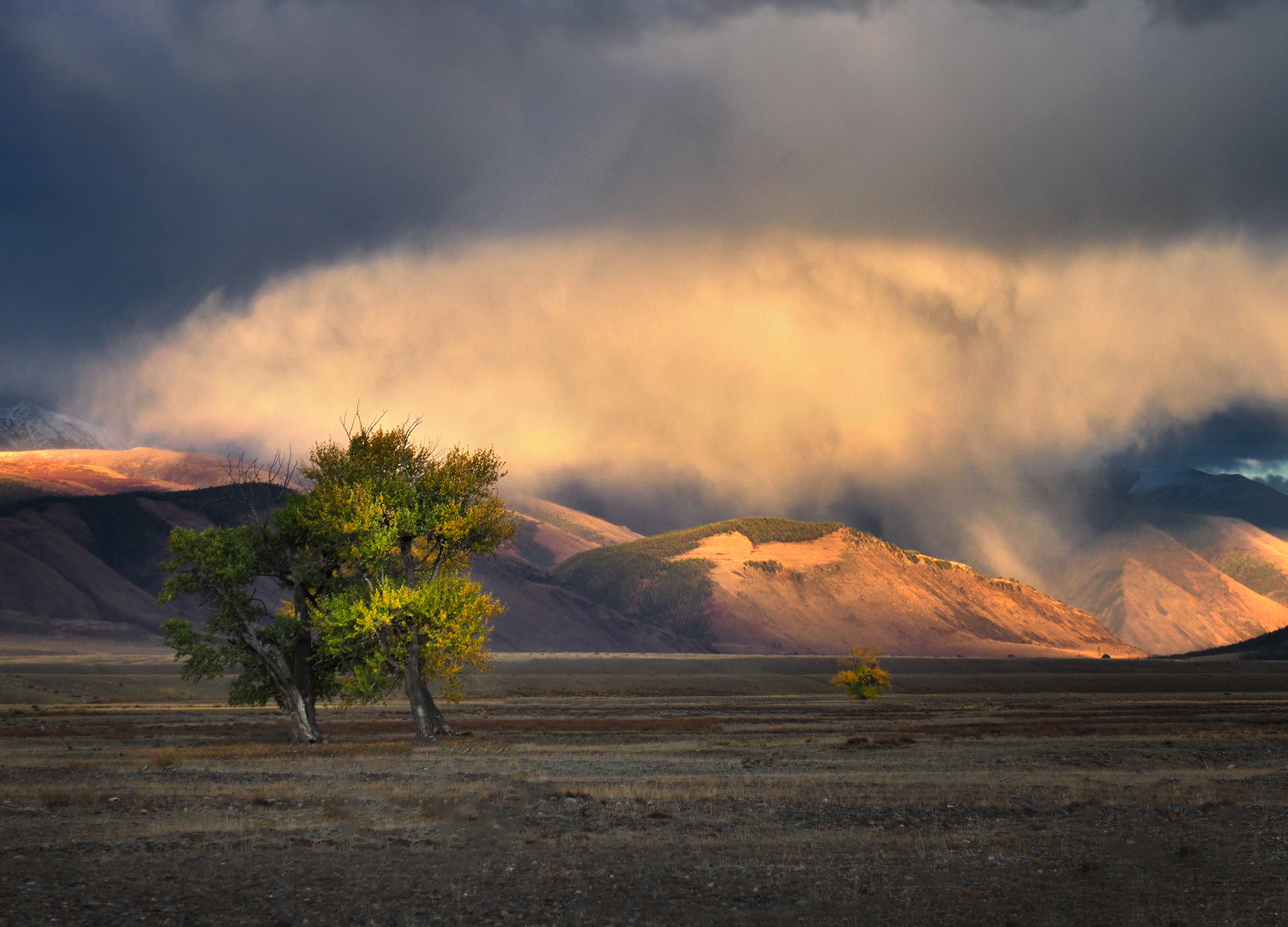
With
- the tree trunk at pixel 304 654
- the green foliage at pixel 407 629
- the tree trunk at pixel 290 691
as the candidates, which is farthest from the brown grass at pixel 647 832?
the green foliage at pixel 407 629

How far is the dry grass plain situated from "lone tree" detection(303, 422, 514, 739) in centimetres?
343

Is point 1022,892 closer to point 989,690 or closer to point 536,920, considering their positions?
point 536,920

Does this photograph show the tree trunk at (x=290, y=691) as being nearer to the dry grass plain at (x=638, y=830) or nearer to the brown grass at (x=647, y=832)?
the brown grass at (x=647, y=832)

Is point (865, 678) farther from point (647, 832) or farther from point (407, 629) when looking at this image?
point (647, 832)

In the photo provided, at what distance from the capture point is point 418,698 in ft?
148

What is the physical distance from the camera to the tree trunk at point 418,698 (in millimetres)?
44281

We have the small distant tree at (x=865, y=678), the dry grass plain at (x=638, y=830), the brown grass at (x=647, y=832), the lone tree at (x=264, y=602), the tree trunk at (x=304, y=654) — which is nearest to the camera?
the dry grass plain at (x=638, y=830)

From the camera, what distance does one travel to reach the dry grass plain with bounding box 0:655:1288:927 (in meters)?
14.9

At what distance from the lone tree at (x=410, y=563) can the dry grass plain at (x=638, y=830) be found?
3.43 metres

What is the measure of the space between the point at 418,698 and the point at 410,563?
6.32m

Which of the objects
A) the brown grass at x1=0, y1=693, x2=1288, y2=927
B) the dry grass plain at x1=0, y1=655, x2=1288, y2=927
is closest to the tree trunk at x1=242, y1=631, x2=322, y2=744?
the brown grass at x1=0, y1=693, x2=1288, y2=927

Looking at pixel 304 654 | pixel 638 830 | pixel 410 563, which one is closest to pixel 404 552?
pixel 410 563

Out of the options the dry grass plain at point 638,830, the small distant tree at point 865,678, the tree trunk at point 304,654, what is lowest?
the small distant tree at point 865,678

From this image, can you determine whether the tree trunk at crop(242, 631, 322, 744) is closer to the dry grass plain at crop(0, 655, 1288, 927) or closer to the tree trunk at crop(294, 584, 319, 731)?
the tree trunk at crop(294, 584, 319, 731)
